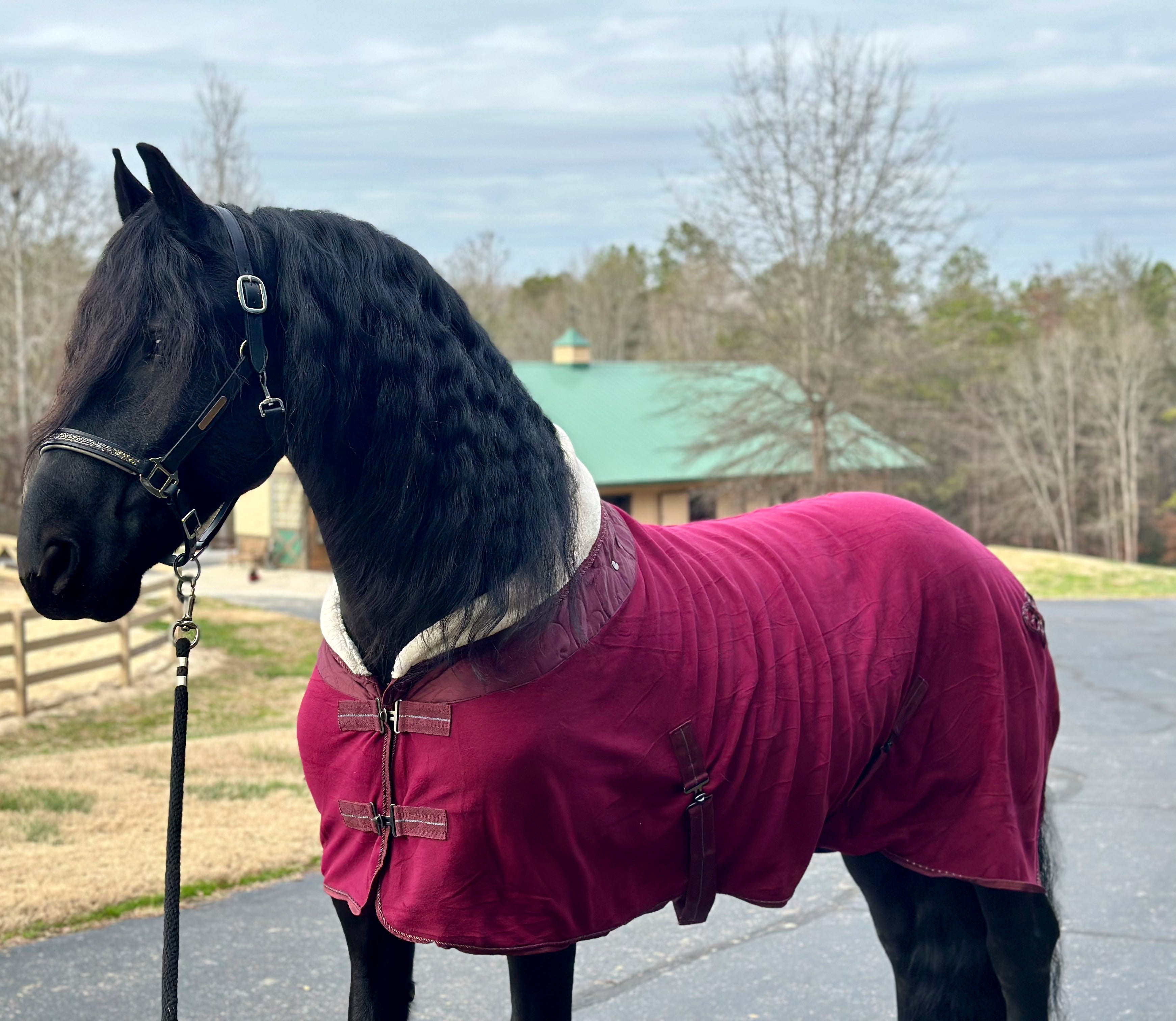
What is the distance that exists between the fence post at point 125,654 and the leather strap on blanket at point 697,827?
30.2 ft

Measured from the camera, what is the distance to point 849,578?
2.56 m

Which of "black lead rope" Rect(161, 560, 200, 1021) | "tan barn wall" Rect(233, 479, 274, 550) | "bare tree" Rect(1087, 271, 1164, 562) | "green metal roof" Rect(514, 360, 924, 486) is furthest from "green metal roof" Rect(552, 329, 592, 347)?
"black lead rope" Rect(161, 560, 200, 1021)

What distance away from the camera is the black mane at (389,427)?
1.81 meters

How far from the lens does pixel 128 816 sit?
529 cm

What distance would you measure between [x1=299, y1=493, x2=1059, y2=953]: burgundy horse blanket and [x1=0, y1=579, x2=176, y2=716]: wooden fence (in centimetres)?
655

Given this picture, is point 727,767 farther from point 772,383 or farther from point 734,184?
point 772,383

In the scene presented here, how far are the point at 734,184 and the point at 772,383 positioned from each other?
15.7ft

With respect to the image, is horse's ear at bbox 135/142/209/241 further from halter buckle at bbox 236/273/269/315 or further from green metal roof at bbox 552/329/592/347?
green metal roof at bbox 552/329/592/347

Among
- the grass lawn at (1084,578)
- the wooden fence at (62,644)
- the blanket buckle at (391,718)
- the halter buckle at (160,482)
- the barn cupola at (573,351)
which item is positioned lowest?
the grass lawn at (1084,578)

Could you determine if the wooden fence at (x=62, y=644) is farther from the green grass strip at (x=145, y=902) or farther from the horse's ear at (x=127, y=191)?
the horse's ear at (x=127, y=191)

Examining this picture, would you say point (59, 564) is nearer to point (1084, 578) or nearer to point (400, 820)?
point (400, 820)

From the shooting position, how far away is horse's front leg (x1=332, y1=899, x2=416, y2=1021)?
208 cm

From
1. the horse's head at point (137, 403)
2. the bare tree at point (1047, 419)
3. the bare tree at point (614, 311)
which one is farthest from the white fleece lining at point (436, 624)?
the bare tree at point (614, 311)

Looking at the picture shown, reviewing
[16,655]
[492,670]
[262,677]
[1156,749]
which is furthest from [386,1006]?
[262,677]
